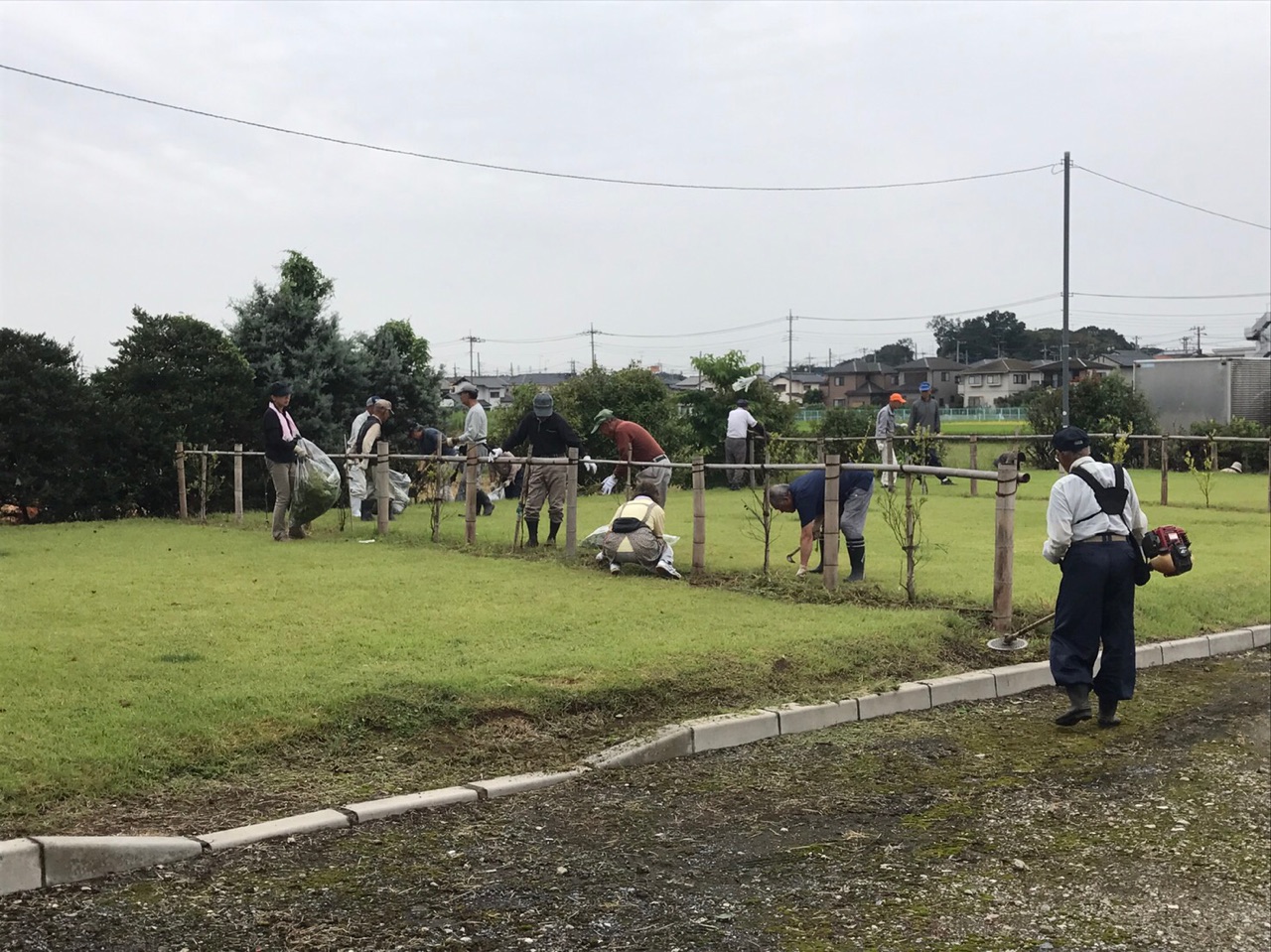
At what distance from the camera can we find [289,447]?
13.4 m

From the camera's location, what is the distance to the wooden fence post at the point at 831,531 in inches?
389

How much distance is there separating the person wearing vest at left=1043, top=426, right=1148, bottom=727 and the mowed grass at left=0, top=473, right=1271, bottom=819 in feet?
3.75

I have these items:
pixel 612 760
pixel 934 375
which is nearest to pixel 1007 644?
pixel 612 760

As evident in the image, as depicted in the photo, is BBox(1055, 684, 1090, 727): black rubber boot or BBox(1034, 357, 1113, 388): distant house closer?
BBox(1055, 684, 1090, 727): black rubber boot

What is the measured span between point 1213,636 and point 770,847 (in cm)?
596

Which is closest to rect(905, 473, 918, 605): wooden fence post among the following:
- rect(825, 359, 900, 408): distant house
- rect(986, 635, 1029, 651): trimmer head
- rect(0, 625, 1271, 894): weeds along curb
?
rect(986, 635, 1029, 651): trimmer head

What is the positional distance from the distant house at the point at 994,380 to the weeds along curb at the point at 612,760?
263 feet

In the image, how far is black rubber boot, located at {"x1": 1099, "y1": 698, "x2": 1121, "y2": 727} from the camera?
6902mm

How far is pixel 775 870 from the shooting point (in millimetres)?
4520

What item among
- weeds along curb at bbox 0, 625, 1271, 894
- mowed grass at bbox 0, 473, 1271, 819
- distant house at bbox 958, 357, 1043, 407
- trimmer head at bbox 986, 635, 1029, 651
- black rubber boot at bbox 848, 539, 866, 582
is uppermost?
distant house at bbox 958, 357, 1043, 407

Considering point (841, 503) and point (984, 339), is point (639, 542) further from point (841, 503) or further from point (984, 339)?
point (984, 339)

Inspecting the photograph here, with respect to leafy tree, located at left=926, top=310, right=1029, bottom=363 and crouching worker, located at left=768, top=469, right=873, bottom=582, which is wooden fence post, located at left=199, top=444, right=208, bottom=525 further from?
leafy tree, located at left=926, top=310, right=1029, bottom=363

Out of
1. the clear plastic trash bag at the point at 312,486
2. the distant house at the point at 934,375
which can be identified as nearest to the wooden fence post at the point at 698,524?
the clear plastic trash bag at the point at 312,486

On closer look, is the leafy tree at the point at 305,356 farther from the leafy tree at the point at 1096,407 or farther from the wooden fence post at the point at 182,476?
the leafy tree at the point at 1096,407
